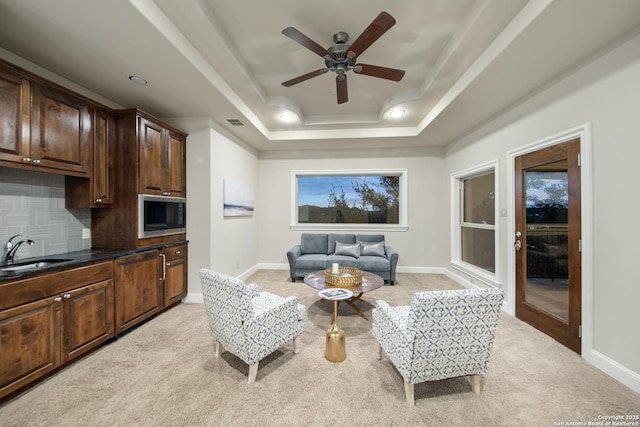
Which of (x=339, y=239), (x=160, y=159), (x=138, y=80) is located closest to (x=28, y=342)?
(x=160, y=159)

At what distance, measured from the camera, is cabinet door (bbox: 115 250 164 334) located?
8.35ft

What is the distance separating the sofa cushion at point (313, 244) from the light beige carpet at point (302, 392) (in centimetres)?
266

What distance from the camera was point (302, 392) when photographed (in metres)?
1.82

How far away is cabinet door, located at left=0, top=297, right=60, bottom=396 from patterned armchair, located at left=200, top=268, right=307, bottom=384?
3.81ft

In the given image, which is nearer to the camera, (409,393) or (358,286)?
(409,393)

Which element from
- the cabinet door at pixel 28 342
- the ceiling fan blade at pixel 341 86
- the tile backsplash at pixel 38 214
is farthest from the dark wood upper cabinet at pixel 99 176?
the ceiling fan blade at pixel 341 86

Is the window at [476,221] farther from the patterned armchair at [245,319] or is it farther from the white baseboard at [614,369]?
the patterned armchair at [245,319]

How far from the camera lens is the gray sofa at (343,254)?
175 inches

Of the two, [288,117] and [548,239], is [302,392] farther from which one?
[288,117]

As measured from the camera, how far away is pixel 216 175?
3.76m

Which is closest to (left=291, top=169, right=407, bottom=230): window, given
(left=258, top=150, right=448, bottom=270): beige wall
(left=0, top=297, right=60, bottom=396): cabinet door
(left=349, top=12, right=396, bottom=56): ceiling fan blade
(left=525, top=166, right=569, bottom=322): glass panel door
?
(left=258, top=150, right=448, bottom=270): beige wall

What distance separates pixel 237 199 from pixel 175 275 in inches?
62.1

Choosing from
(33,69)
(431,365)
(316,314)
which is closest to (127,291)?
(316,314)

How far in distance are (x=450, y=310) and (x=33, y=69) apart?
4.08 m
